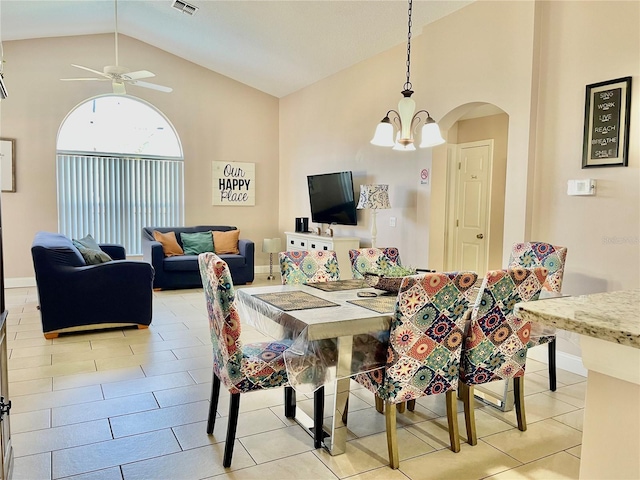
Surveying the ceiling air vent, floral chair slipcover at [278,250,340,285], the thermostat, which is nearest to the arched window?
the ceiling air vent

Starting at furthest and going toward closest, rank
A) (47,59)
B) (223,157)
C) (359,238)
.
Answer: (223,157) → (47,59) → (359,238)

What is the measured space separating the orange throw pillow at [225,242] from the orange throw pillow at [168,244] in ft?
1.85

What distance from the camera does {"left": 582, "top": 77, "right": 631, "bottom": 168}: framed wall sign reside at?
11.1 ft

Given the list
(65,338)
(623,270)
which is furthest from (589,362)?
(65,338)

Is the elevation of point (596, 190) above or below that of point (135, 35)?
below

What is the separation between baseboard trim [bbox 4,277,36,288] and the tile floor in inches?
138

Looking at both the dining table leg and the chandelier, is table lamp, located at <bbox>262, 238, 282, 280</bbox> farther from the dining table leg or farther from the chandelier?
the dining table leg

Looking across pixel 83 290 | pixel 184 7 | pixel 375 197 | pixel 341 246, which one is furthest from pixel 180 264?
pixel 184 7

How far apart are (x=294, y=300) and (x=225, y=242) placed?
4.99 metres

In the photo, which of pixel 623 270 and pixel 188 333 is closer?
pixel 623 270

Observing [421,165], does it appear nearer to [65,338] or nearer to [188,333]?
[188,333]

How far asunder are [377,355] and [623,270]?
2128 millimetres

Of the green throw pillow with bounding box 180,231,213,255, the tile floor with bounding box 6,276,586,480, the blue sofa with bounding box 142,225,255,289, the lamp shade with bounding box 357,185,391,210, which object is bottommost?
the tile floor with bounding box 6,276,586,480

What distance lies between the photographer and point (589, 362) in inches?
40.9
